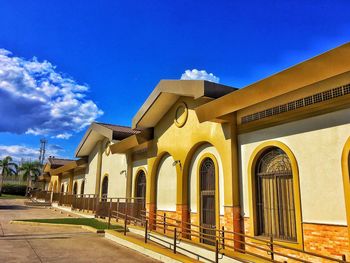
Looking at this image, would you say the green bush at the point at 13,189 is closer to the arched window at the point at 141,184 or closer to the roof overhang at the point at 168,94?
the arched window at the point at 141,184

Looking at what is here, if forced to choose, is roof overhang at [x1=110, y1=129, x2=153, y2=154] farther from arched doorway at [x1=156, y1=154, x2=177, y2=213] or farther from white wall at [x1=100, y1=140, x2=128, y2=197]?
white wall at [x1=100, y1=140, x2=128, y2=197]

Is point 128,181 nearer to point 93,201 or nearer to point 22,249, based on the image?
point 93,201

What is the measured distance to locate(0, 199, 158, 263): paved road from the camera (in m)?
9.09

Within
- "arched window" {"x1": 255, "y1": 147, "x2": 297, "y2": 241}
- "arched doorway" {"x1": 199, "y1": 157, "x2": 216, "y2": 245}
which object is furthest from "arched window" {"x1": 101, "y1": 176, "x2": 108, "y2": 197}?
Answer: "arched window" {"x1": 255, "y1": 147, "x2": 297, "y2": 241}

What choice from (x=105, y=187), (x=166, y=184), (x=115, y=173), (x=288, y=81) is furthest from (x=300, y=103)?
(x=105, y=187)

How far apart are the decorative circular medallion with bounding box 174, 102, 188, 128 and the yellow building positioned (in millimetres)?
42

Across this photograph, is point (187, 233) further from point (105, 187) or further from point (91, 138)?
point (91, 138)

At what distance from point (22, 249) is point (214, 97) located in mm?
7781

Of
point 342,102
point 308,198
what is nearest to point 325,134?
point 342,102

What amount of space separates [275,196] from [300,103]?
2653 millimetres

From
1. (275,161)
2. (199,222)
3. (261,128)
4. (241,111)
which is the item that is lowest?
(199,222)

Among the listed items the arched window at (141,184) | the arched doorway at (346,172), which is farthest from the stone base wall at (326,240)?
the arched window at (141,184)

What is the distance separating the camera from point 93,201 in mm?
20828

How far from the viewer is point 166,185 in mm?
13859
